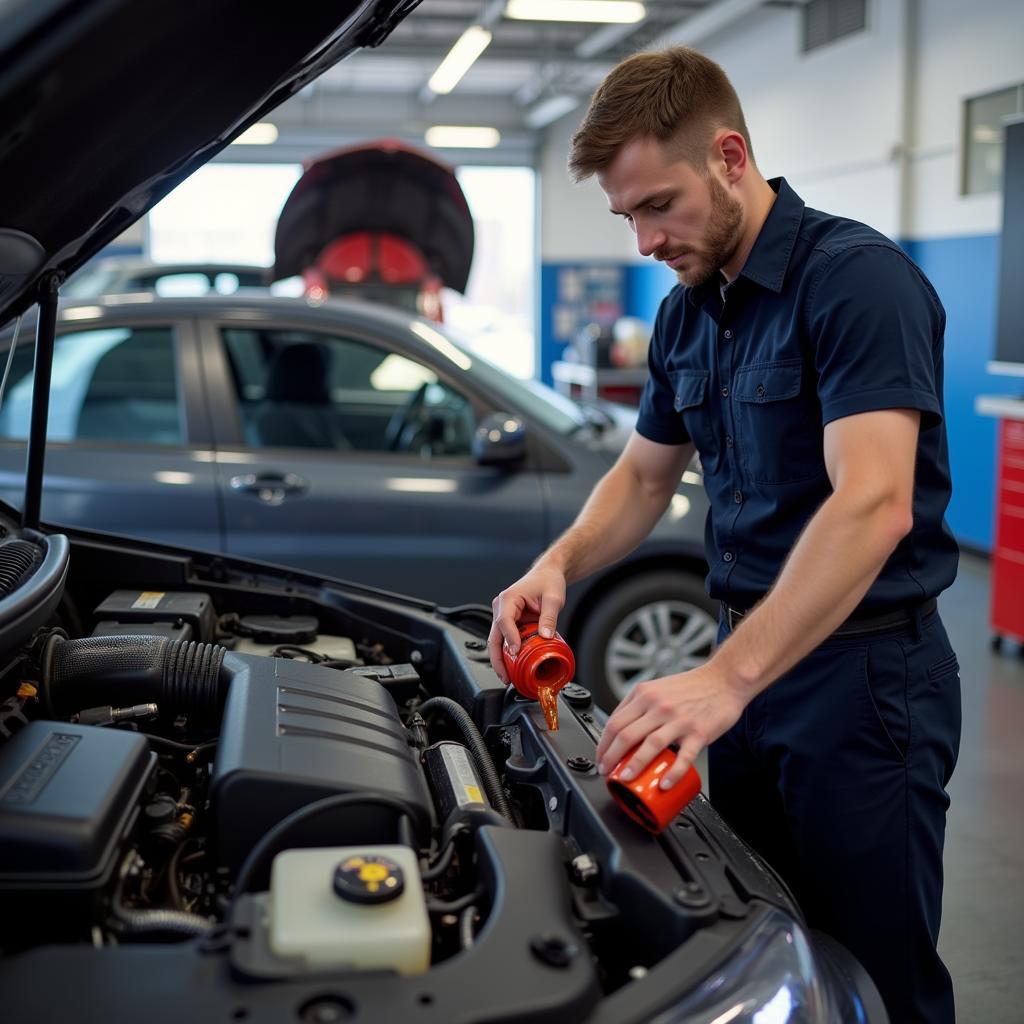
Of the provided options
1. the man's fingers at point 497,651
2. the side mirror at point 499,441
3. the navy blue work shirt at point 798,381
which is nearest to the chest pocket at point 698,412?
the navy blue work shirt at point 798,381

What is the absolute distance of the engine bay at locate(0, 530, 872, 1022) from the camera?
1021mm

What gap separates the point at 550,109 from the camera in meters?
13.5

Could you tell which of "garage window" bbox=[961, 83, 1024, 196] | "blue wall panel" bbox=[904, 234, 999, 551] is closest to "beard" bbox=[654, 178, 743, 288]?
"blue wall panel" bbox=[904, 234, 999, 551]

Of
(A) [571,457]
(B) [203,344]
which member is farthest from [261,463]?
(A) [571,457]

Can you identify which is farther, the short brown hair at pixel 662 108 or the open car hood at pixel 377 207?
the open car hood at pixel 377 207

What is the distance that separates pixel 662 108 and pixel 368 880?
1.05 meters

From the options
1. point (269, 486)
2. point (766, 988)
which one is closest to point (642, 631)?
point (269, 486)

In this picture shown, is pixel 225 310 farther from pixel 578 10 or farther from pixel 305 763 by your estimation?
pixel 578 10

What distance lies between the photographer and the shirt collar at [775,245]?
1640 mm

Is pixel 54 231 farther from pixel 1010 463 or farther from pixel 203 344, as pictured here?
pixel 1010 463

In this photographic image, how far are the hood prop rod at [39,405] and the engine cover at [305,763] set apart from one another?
1.97 feet

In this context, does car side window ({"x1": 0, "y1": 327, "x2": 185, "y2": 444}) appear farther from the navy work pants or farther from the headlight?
the headlight

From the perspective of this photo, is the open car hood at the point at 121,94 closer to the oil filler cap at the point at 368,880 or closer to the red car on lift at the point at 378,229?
the oil filler cap at the point at 368,880

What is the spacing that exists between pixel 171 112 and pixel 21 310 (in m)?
0.46
